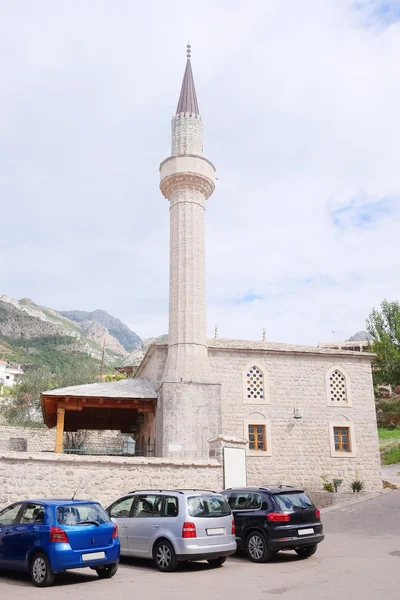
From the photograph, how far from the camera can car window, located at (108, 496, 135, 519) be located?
9.21 meters

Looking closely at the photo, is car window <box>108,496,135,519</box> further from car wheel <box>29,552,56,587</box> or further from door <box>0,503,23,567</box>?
car wheel <box>29,552,56,587</box>

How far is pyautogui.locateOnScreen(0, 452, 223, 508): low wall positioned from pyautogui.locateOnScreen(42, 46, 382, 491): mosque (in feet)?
11.9

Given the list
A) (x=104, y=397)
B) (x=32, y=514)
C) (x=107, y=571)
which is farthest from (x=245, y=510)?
(x=104, y=397)

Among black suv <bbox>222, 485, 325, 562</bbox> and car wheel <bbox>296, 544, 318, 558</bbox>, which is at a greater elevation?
black suv <bbox>222, 485, 325, 562</bbox>

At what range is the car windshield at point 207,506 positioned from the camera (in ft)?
27.7

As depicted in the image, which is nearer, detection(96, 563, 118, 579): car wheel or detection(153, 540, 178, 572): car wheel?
detection(96, 563, 118, 579): car wheel

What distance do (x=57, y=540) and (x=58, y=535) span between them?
0.06 m

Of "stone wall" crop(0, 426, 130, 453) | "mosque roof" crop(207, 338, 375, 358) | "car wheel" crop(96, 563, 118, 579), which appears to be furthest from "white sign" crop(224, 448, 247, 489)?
"stone wall" crop(0, 426, 130, 453)

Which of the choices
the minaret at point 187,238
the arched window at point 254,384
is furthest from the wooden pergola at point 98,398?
the arched window at point 254,384

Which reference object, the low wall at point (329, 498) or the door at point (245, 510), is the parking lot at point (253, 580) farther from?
the low wall at point (329, 498)

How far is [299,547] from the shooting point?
932 cm

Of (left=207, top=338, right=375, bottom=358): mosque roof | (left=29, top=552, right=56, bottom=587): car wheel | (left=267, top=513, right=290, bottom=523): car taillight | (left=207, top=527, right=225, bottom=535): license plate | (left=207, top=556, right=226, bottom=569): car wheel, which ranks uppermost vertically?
(left=207, top=338, right=375, bottom=358): mosque roof

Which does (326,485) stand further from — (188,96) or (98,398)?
(188,96)

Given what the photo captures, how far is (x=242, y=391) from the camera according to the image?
65.5 feet
